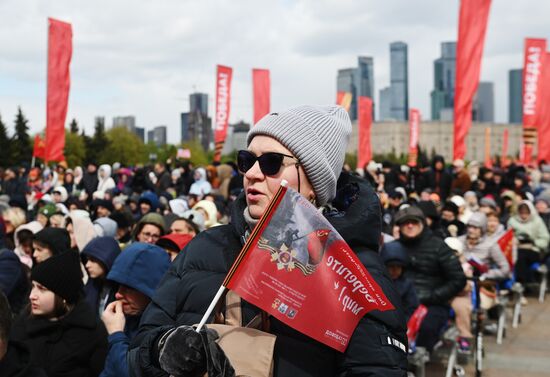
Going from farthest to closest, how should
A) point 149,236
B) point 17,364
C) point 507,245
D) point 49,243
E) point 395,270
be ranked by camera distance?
point 507,245
point 395,270
point 149,236
point 49,243
point 17,364

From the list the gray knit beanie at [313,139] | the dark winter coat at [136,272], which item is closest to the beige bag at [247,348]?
the gray knit beanie at [313,139]

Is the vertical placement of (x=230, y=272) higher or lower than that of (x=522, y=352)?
higher

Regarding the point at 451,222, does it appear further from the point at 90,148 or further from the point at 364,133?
the point at 90,148

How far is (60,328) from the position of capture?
152 inches

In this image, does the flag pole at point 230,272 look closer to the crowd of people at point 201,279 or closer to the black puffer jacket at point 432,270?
the crowd of people at point 201,279

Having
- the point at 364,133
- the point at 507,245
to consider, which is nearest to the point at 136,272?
the point at 507,245

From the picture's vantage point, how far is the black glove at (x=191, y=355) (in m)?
1.83

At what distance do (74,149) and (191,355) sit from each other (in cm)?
8165

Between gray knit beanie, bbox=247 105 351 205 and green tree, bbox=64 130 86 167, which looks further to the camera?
green tree, bbox=64 130 86 167

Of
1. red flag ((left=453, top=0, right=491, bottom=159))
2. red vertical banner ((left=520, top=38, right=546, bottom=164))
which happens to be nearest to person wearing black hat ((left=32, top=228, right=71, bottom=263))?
red flag ((left=453, top=0, right=491, bottom=159))

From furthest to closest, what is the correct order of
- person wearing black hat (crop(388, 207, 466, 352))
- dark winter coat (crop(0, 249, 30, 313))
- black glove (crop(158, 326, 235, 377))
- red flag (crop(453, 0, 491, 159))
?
red flag (crop(453, 0, 491, 159)) → person wearing black hat (crop(388, 207, 466, 352)) → dark winter coat (crop(0, 249, 30, 313)) → black glove (crop(158, 326, 235, 377))

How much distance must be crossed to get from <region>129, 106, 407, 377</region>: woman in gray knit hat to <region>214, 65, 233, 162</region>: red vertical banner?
809 inches

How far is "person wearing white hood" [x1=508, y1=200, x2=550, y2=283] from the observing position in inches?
459

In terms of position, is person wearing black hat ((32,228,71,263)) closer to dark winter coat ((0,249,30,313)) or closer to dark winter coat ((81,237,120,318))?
dark winter coat ((0,249,30,313))
